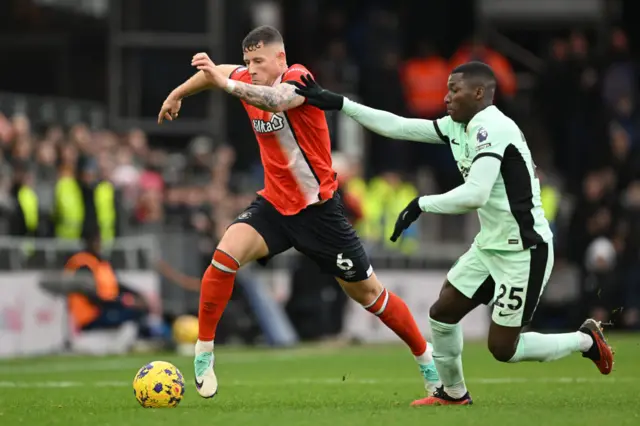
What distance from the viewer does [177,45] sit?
78.8 ft

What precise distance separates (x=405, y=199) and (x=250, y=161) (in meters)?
3.47

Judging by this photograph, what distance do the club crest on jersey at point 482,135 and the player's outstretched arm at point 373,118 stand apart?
1.87 ft

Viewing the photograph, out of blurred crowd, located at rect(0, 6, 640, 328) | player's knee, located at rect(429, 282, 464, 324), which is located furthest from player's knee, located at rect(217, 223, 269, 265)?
blurred crowd, located at rect(0, 6, 640, 328)

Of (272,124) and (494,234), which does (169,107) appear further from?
(494,234)

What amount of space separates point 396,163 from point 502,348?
49.8 ft

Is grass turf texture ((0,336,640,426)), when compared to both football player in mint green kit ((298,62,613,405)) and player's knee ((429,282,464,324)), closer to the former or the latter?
football player in mint green kit ((298,62,613,405))

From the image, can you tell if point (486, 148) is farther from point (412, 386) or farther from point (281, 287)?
point (281, 287)

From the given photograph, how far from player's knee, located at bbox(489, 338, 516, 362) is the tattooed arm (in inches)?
80.8

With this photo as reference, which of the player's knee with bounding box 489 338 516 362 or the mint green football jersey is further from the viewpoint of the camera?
the player's knee with bounding box 489 338 516 362

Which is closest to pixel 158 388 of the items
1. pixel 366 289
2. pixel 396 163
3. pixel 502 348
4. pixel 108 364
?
pixel 366 289

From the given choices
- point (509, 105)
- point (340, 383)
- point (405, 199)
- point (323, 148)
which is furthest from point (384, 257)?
point (323, 148)

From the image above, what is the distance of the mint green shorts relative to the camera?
29.1 ft

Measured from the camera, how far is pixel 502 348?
29.4ft

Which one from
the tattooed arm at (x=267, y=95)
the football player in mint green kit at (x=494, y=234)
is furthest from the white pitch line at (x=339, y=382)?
the tattooed arm at (x=267, y=95)
